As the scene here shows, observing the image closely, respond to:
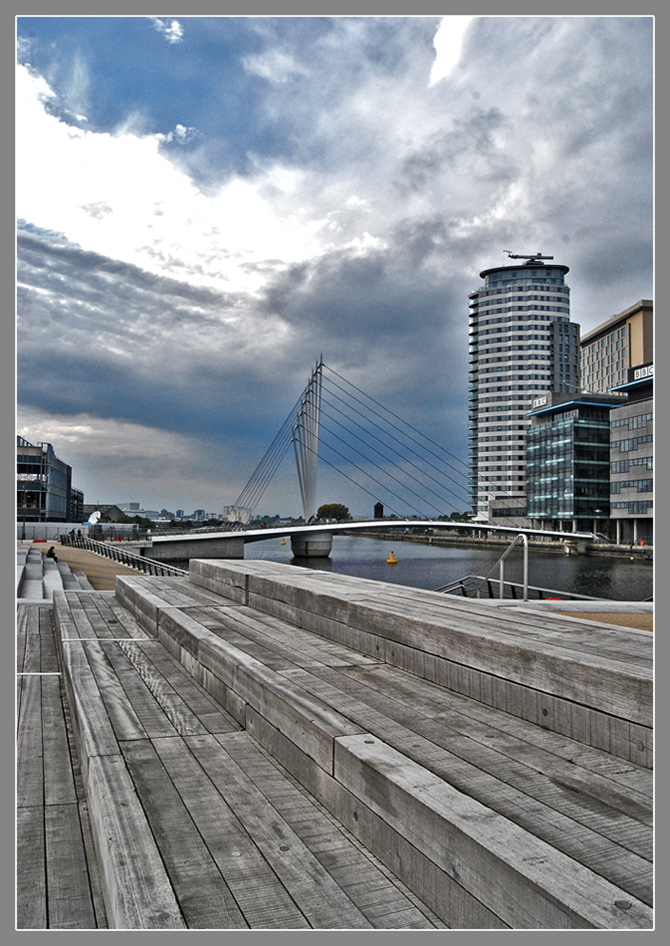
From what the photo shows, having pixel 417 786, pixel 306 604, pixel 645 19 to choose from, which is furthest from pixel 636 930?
pixel 306 604

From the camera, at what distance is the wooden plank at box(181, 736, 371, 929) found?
1875mm

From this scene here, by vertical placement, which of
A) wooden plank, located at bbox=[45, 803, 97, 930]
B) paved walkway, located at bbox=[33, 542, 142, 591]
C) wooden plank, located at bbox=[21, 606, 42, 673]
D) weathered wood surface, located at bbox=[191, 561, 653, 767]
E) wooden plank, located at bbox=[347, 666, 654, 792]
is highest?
weathered wood surface, located at bbox=[191, 561, 653, 767]

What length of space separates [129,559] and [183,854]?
2909 cm

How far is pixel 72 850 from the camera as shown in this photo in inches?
96.6

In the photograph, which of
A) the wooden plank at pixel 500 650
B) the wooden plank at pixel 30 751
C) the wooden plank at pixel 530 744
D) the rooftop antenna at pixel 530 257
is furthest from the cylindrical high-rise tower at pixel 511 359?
the wooden plank at pixel 530 744

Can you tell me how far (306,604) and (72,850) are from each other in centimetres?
276

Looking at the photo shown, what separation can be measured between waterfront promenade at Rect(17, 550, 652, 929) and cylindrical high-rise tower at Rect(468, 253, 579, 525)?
429ft

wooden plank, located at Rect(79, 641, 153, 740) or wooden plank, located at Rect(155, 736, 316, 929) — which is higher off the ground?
wooden plank, located at Rect(79, 641, 153, 740)

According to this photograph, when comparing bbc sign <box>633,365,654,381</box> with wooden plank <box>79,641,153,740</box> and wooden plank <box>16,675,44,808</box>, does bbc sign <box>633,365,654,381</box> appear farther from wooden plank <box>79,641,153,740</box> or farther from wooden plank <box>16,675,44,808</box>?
wooden plank <box>16,675,44,808</box>

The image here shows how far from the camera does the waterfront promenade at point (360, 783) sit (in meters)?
1.79

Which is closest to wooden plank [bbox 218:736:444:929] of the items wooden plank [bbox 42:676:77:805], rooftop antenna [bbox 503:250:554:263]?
wooden plank [bbox 42:676:77:805]

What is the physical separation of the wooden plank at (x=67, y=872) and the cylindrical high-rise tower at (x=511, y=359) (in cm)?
13179

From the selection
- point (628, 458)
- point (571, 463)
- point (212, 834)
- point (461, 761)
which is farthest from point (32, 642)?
point (571, 463)

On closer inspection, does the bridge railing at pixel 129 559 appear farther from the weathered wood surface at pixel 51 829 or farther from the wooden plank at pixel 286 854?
the wooden plank at pixel 286 854
